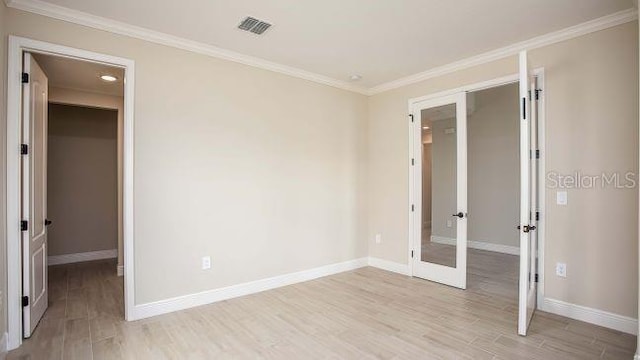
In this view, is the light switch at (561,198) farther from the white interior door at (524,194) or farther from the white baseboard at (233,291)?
the white baseboard at (233,291)

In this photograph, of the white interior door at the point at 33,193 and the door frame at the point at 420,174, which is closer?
the white interior door at the point at 33,193

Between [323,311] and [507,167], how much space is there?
184 inches

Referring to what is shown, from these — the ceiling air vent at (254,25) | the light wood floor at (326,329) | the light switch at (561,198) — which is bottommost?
the light wood floor at (326,329)

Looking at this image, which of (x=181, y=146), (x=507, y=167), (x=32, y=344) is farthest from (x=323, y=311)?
(x=507, y=167)

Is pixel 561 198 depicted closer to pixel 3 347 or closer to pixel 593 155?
pixel 593 155

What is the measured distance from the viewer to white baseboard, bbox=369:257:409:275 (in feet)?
15.0

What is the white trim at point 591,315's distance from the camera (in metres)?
2.76

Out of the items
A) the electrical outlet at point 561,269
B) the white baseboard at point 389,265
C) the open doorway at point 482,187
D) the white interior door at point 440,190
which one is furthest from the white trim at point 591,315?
the white baseboard at point 389,265

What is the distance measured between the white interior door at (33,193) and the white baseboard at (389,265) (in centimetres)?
406

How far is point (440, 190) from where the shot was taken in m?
4.50

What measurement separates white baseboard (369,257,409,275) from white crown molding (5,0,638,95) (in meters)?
2.64

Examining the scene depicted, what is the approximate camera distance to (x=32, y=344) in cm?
259

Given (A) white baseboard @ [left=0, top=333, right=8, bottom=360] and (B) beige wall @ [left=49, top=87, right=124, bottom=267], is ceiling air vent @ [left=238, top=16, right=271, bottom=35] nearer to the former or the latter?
(B) beige wall @ [left=49, top=87, right=124, bottom=267]

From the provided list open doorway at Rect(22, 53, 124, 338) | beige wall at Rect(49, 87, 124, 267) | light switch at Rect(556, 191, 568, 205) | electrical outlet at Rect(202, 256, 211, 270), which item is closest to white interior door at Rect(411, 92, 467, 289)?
light switch at Rect(556, 191, 568, 205)
